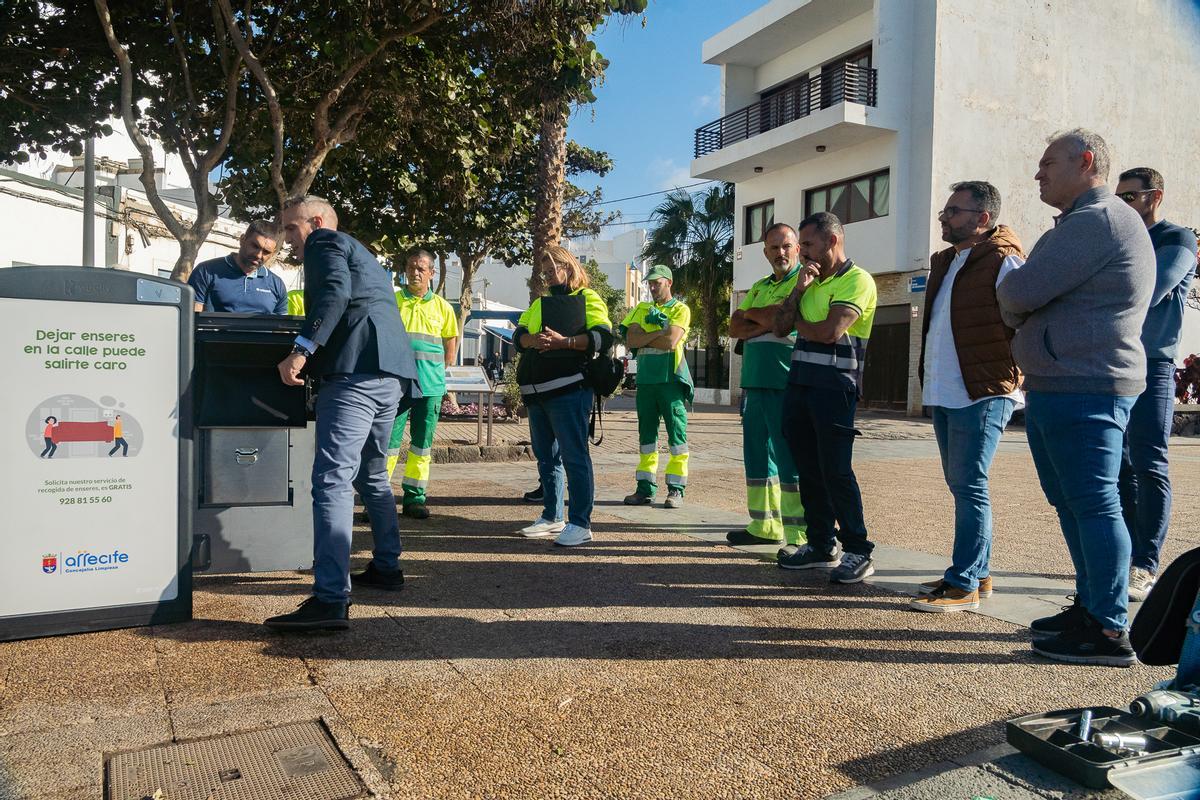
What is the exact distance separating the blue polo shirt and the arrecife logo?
2.24 metres

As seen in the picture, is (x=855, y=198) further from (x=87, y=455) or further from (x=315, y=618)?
(x=87, y=455)

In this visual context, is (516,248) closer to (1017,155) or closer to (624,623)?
(1017,155)

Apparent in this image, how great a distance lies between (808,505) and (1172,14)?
451 centimetres

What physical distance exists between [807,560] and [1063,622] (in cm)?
151

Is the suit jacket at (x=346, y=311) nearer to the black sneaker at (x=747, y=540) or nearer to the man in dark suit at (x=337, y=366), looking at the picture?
the man in dark suit at (x=337, y=366)

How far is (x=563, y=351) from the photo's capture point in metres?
5.65

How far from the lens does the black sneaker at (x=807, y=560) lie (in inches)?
198

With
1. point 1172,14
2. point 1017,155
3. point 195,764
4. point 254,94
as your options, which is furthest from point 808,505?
point 1017,155

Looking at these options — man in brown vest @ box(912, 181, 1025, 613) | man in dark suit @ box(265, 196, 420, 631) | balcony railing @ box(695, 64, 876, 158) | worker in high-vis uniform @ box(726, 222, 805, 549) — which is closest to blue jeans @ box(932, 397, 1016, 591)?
man in brown vest @ box(912, 181, 1025, 613)

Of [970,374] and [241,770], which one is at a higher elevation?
[970,374]

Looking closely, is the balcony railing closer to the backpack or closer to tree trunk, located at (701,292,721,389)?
tree trunk, located at (701,292,721,389)

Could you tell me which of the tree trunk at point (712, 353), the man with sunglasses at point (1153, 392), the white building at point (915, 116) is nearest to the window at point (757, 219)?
the white building at point (915, 116)

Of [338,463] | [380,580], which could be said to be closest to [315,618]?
[338,463]

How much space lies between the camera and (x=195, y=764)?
2549 millimetres
